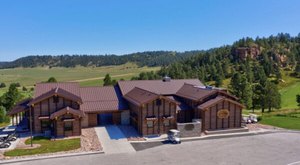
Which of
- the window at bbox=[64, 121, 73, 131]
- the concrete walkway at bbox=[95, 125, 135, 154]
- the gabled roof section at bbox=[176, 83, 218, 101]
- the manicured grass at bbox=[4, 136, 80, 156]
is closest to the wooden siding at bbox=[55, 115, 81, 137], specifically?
the window at bbox=[64, 121, 73, 131]

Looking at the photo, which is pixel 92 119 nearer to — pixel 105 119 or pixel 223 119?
pixel 105 119

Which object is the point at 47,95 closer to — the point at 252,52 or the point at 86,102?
the point at 86,102

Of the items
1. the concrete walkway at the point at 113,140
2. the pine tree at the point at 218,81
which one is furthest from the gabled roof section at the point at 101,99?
the pine tree at the point at 218,81

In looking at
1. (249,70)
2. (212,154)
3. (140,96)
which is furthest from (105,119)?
(249,70)

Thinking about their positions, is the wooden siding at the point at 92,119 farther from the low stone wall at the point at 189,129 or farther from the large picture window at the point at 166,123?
the low stone wall at the point at 189,129

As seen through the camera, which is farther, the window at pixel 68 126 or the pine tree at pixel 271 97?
the pine tree at pixel 271 97
